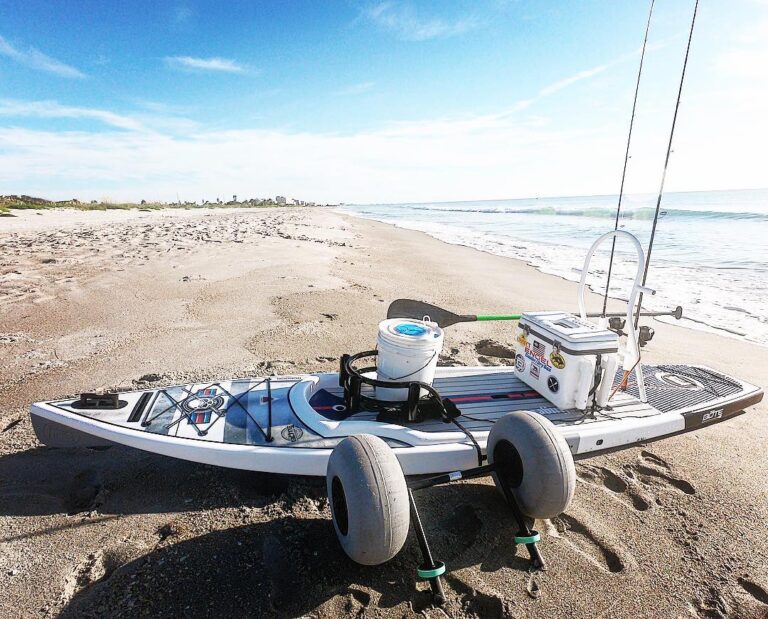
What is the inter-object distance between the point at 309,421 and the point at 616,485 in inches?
108

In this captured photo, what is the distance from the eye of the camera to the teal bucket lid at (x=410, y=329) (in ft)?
11.9

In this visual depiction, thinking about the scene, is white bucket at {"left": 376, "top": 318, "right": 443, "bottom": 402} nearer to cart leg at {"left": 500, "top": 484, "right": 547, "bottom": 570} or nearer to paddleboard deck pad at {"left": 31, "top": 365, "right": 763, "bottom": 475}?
paddleboard deck pad at {"left": 31, "top": 365, "right": 763, "bottom": 475}

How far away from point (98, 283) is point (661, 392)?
412 inches

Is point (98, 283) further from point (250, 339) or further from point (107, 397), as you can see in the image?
point (107, 397)

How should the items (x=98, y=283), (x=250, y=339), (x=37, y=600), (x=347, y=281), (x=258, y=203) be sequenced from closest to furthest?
1. (x=37, y=600)
2. (x=250, y=339)
3. (x=98, y=283)
4. (x=347, y=281)
5. (x=258, y=203)

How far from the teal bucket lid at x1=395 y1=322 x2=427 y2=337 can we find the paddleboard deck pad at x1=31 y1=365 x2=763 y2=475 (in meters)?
0.80

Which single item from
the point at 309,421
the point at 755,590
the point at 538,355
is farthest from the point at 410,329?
the point at 755,590

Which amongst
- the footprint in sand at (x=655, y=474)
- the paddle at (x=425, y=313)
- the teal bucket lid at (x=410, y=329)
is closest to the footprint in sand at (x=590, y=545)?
the footprint in sand at (x=655, y=474)

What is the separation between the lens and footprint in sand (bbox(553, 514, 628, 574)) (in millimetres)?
2779

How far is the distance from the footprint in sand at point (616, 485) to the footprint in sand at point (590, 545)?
22.4 inches

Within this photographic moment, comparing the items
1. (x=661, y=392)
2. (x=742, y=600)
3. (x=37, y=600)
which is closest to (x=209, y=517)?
(x=37, y=600)

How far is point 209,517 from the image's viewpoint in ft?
9.73

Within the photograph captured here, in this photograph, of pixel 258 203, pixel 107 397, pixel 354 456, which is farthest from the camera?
pixel 258 203

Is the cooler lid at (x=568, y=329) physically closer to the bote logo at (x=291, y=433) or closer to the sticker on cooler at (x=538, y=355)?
the sticker on cooler at (x=538, y=355)
